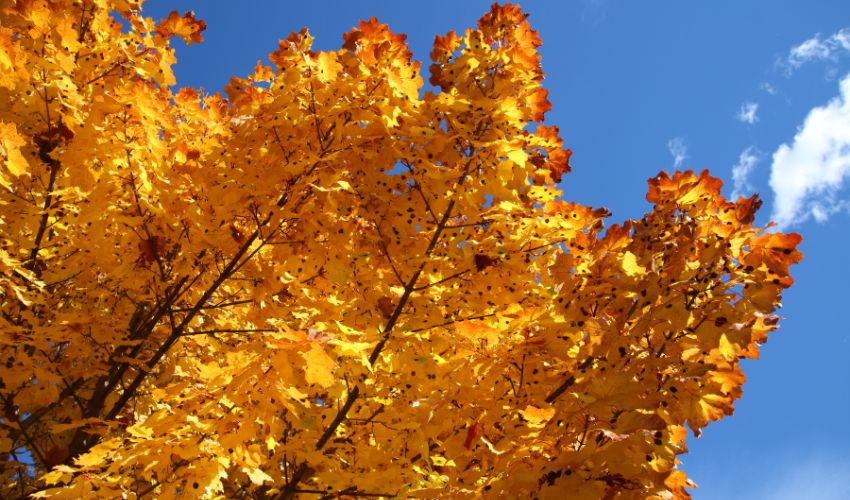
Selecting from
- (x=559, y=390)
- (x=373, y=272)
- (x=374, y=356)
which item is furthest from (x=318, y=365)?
(x=559, y=390)

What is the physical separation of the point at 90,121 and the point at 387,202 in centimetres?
228

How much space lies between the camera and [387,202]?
341 cm

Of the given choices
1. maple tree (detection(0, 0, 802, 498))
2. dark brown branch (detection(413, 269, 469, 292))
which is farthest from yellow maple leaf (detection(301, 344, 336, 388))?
dark brown branch (detection(413, 269, 469, 292))

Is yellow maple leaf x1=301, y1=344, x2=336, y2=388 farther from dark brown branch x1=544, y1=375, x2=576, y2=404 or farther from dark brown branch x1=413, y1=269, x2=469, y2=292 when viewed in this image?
dark brown branch x1=544, y1=375, x2=576, y2=404

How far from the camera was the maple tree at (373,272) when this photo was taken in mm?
2367

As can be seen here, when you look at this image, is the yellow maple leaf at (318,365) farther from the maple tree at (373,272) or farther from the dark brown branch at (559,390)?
the dark brown branch at (559,390)

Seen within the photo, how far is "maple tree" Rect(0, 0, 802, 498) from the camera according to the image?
93.2 inches

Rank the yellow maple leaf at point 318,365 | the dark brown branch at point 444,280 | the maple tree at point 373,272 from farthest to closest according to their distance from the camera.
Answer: the dark brown branch at point 444,280 < the maple tree at point 373,272 < the yellow maple leaf at point 318,365

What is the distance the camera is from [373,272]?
330 centimetres

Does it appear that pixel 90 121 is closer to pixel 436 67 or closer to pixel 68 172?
pixel 68 172

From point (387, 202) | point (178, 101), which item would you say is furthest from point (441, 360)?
point (178, 101)

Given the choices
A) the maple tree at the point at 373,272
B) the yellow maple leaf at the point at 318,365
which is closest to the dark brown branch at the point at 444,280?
→ the maple tree at the point at 373,272

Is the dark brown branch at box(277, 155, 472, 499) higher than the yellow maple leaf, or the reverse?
the dark brown branch at box(277, 155, 472, 499)

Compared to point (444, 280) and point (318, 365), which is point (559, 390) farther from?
point (318, 365)
